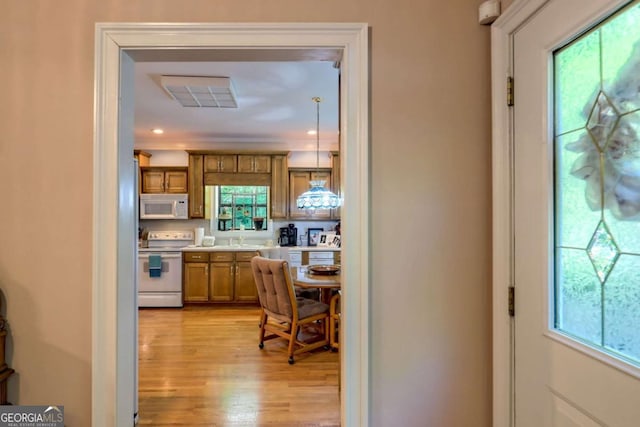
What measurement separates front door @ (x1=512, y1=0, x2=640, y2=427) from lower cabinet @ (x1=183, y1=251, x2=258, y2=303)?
439 centimetres

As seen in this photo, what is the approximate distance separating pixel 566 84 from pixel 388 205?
672 mm

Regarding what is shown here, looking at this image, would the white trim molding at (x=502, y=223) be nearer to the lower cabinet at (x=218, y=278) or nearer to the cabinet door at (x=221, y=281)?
the lower cabinet at (x=218, y=278)

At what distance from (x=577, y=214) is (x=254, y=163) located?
4950mm

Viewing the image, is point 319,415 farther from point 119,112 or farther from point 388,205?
point 119,112

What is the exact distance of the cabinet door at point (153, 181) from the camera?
17.8 ft

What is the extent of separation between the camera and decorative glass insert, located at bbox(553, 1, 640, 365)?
83cm

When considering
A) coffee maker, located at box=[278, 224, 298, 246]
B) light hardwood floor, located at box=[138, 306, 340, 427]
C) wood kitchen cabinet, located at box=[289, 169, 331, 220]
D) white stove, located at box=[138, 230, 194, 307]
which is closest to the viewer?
light hardwood floor, located at box=[138, 306, 340, 427]

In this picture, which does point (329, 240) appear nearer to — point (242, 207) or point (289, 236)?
point (289, 236)

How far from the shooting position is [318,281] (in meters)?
3.22

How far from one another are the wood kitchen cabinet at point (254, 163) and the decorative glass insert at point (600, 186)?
15.7 feet

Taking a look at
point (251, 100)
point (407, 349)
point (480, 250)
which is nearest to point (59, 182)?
point (407, 349)

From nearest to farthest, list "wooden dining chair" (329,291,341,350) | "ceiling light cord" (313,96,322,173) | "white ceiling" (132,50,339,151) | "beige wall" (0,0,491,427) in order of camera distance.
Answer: "beige wall" (0,0,491,427), "white ceiling" (132,50,339,151), "wooden dining chair" (329,291,341,350), "ceiling light cord" (313,96,322,173)

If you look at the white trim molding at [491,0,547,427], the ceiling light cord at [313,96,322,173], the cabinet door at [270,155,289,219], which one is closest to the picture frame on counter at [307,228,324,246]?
the cabinet door at [270,155,289,219]

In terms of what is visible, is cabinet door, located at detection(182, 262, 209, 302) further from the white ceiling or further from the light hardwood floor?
the white ceiling
